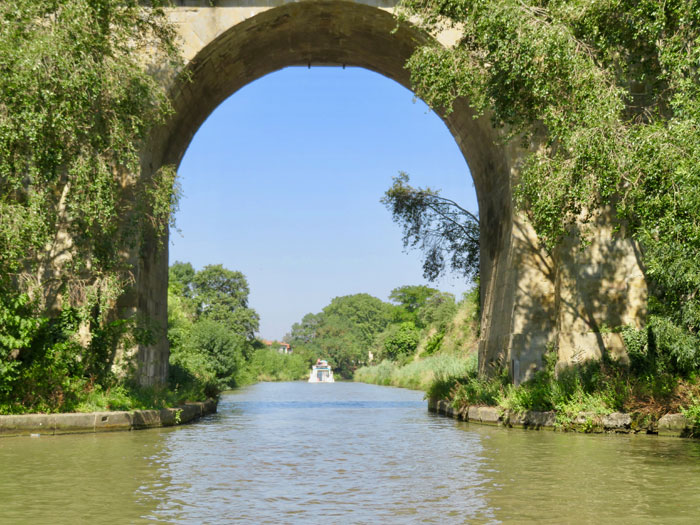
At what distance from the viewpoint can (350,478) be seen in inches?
345

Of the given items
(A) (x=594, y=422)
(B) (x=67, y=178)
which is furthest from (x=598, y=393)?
(B) (x=67, y=178)

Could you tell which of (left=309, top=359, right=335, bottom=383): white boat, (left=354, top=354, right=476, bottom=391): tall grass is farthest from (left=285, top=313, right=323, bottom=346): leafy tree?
(left=354, top=354, right=476, bottom=391): tall grass

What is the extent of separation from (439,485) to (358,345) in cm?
12522

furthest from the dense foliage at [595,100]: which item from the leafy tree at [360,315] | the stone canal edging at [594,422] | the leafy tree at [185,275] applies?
the leafy tree at [360,315]

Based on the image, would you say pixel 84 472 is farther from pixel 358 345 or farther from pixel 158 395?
pixel 358 345

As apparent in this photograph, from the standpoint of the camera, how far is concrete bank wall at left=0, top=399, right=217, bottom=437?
14094mm

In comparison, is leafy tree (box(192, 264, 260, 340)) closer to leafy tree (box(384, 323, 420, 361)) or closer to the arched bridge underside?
leafy tree (box(384, 323, 420, 361))

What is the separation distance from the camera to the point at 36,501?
7.06 meters

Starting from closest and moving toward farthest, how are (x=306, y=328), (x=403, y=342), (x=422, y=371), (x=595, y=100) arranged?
(x=595, y=100)
(x=422, y=371)
(x=403, y=342)
(x=306, y=328)

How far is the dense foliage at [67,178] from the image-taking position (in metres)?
12.0

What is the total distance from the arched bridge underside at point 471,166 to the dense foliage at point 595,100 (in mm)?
3162

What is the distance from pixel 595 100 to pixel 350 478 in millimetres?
6180

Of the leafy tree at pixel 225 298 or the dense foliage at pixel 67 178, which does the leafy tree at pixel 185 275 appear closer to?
the leafy tree at pixel 225 298

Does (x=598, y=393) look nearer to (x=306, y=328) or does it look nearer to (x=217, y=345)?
(x=217, y=345)
